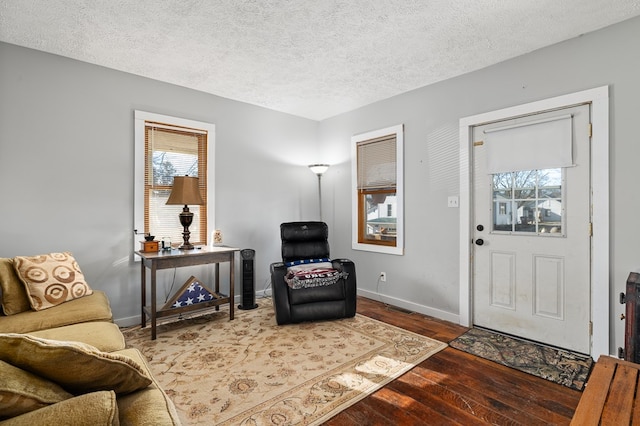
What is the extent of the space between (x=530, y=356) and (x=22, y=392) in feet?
10.3

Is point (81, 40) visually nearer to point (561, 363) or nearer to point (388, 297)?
point (388, 297)

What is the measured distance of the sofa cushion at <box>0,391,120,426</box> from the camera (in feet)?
2.52

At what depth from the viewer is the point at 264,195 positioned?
4.41 m

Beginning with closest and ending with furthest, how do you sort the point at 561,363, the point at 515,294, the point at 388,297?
the point at 561,363, the point at 515,294, the point at 388,297

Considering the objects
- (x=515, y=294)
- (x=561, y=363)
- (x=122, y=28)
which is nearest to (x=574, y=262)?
(x=515, y=294)

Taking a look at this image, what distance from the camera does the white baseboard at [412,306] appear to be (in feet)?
11.3

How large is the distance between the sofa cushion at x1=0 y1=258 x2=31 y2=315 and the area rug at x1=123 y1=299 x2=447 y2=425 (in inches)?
36.1

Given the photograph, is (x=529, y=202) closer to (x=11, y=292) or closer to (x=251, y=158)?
(x=251, y=158)

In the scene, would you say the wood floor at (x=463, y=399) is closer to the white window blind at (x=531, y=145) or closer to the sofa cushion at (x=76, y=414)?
the sofa cushion at (x=76, y=414)

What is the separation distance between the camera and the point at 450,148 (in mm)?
3449

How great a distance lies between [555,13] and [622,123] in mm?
958

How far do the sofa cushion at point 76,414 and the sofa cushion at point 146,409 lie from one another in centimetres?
14

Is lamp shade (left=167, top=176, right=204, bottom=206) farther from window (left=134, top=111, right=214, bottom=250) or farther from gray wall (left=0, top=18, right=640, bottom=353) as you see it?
gray wall (left=0, top=18, right=640, bottom=353)

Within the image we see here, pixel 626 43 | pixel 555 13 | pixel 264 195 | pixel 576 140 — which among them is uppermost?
pixel 555 13
